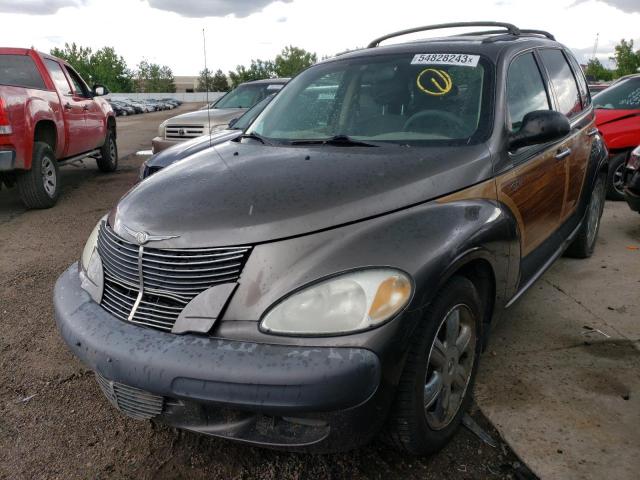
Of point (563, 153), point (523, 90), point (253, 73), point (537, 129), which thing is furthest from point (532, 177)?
point (253, 73)

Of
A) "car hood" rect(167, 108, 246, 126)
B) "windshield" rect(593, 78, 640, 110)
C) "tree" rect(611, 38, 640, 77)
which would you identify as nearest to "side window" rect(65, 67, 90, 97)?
"car hood" rect(167, 108, 246, 126)

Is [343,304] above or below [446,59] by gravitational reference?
below

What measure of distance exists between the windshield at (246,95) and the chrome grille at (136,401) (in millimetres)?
7577

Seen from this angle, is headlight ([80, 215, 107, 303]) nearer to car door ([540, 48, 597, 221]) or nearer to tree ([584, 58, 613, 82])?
car door ([540, 48, 597, 221])

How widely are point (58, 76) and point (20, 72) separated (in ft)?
2.27

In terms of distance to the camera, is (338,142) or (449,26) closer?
(338,142)

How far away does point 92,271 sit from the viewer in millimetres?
2400

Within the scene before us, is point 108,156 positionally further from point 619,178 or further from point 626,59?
point 626,59

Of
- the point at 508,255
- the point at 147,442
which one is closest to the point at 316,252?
the point at 508,255

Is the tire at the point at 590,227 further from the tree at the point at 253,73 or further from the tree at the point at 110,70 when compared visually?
the tree at the point at 110,70

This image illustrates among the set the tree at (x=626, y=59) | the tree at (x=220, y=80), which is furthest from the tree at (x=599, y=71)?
the tree at (x=220, y=80)

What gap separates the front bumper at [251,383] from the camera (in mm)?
1723

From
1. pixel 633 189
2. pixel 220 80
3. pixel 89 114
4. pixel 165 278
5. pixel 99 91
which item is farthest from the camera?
pixel 220 80

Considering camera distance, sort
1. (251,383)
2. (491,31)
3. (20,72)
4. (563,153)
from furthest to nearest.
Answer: (20,72) → (491,31) → (563,153) → (251,383)
